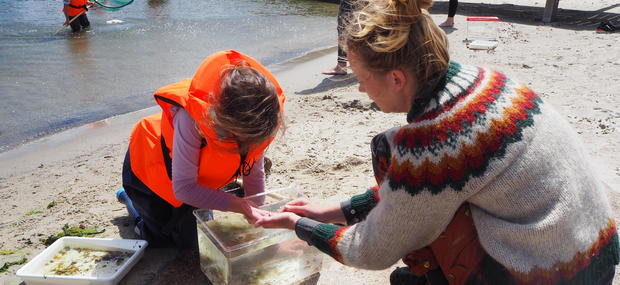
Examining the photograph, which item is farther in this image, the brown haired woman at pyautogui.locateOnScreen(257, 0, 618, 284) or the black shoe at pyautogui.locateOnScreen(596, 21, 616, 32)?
the black shoe at pyautogui.locateOnScreen(596, 21, 616, 32)

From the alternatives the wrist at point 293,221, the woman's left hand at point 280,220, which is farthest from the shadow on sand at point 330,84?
the wrist at point 293,221

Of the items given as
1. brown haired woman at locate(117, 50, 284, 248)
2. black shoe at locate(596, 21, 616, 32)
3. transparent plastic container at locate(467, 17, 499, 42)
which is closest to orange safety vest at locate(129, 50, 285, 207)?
brown haired woman at locate(117, 50, 284, 248)

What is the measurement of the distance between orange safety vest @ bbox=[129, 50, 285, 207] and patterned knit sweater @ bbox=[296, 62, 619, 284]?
2.85 ft

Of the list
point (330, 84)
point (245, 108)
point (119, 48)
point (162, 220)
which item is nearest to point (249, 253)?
point (245, 108)

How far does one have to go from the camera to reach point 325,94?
5965 mm

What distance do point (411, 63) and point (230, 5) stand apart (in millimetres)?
15154

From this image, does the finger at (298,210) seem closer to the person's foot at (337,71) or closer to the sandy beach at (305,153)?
the sandy beach at (305,153)

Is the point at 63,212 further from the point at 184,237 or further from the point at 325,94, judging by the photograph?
the point at 325,94

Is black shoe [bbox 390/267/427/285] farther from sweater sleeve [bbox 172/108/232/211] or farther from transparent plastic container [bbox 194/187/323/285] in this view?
sweater sleeve [bbox 172/108/232/211]

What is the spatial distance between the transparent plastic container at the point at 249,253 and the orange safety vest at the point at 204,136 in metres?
0.24

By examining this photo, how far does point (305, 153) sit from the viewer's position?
13.5 feet

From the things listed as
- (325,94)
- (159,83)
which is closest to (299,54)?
(159,83)

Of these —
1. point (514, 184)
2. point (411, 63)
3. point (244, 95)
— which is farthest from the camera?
point (244, 95)

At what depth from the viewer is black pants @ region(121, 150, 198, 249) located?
2885mm
